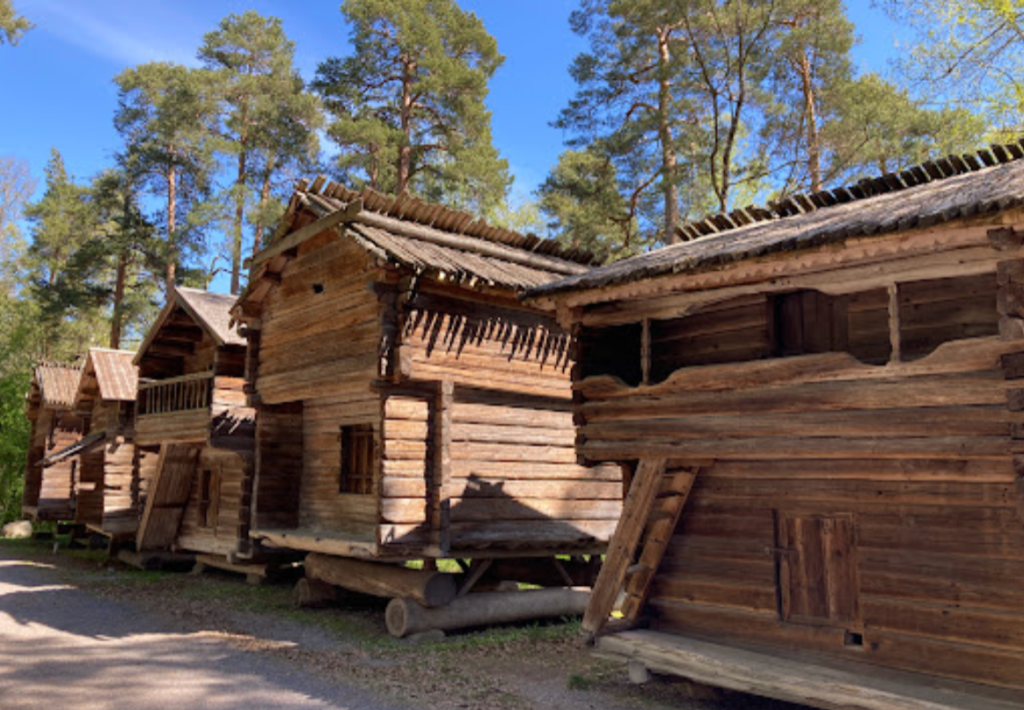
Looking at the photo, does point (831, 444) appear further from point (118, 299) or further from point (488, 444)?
point (118, 299)

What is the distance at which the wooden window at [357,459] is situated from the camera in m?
14.6

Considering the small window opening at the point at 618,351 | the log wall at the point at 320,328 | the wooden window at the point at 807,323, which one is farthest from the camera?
the log wall at the point at 320,328

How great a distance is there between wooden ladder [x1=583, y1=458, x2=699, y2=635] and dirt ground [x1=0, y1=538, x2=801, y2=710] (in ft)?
2.37

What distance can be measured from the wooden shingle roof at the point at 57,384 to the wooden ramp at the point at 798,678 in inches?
1075

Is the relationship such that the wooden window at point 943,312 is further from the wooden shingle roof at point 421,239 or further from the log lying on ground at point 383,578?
the log lying on ground at point 383,578

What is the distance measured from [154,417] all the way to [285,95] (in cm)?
1672

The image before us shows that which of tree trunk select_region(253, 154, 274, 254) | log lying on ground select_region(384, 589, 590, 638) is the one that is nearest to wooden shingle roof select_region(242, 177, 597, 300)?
log lying on ground select_region(384, 589, 590, 638)

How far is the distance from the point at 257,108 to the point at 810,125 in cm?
2158

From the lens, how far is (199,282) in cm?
3497

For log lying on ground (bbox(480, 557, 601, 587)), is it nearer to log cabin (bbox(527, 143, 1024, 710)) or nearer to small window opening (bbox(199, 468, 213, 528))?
log cabin (bbox(527, 143, 1024, 710))

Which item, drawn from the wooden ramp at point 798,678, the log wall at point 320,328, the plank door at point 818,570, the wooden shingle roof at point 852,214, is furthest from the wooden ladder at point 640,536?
the log wall at point 320,328

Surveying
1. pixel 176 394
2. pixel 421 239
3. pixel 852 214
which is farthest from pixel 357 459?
pixel 852 214

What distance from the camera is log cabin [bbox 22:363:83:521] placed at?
30.2 m

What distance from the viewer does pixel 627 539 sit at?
9.81 m
